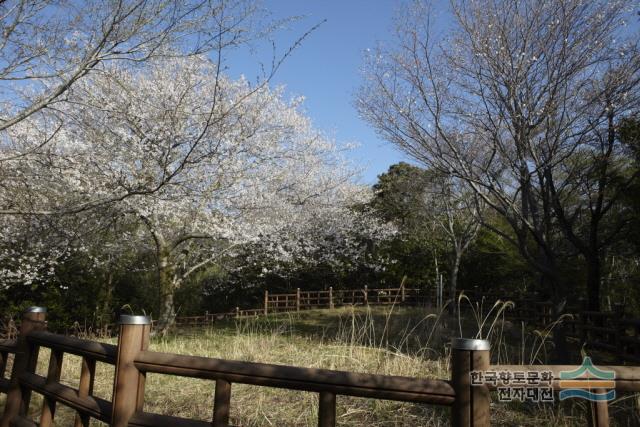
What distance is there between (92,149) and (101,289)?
263 inches

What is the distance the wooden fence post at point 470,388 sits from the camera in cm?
163

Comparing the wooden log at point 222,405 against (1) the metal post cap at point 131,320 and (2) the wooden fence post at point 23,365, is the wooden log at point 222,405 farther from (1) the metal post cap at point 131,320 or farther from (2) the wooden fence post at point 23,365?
(2) the wooden fence post at point 23,365

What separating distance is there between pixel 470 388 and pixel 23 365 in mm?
2731

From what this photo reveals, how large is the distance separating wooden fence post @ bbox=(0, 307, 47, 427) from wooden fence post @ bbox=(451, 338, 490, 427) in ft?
8.60

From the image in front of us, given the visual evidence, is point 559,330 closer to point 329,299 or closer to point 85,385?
point 85,385

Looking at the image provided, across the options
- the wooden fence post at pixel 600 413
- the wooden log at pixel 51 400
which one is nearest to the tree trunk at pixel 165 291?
the wooden log at pixel 51 400

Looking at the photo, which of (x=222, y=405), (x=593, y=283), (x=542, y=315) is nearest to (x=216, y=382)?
(x=222, y=405)

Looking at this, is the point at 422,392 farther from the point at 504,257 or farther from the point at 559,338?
the point at 504,257

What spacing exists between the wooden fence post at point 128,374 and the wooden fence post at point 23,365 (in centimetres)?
120

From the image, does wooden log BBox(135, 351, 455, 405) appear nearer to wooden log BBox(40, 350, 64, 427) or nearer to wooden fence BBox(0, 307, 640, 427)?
wooden fence BBox(0, 307, 640, 427)

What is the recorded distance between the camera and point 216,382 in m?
1.99

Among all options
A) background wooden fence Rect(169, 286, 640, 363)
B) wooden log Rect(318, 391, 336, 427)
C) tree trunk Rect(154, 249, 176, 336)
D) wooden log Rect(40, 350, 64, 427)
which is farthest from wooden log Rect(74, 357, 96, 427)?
tree trunk Rect(154, 249, 176, 336)

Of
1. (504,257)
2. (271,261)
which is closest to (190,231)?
(271,261)

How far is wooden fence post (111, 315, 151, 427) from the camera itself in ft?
6.84
